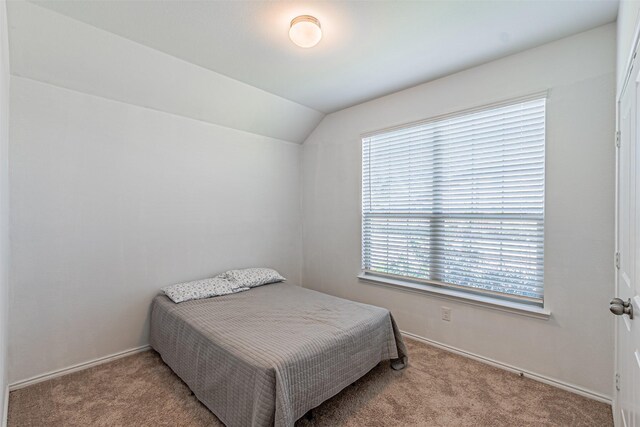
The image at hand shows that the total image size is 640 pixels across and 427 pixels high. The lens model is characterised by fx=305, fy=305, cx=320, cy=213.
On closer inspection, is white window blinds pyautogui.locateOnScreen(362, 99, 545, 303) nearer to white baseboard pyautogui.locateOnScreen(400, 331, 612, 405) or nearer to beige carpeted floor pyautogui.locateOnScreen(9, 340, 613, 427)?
white baseboard pyautogui.locateOnScreen(400, 331, 612, 405)

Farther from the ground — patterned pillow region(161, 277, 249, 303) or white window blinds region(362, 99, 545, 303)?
white window blinds region(362, 99, 545, 303)

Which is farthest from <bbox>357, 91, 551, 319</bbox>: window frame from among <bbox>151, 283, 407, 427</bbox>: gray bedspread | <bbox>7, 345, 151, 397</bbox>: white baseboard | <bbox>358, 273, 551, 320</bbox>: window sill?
<bbox>7, 345, 151, 397</bbox>: white baseboard

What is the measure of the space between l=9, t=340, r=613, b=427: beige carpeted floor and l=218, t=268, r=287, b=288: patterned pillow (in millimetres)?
973

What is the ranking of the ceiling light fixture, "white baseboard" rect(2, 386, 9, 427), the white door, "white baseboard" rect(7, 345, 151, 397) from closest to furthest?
1. the white door
2. "white baseboard" rect(2, 386, 9, 427)
3. the ceiling light fixture
4. "white baseboard" rect(7, 345, 151, 397)

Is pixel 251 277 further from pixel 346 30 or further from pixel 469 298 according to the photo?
pixel 346 30

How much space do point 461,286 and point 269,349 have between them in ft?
5.96

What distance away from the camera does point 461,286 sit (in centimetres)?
271

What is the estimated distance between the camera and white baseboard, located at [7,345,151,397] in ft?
7.11

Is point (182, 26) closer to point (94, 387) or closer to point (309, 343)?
point (309, 343)

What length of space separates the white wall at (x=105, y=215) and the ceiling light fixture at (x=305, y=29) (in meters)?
1.63

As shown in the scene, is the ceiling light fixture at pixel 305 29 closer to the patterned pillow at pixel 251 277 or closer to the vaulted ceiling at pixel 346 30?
the vaulted ceiling at pixel 346 30

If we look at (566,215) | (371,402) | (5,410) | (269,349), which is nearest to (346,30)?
(566,215)

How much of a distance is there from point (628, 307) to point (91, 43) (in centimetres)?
338

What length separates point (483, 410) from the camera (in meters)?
1.94
